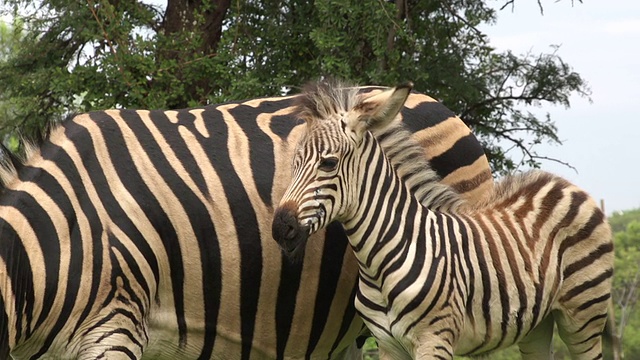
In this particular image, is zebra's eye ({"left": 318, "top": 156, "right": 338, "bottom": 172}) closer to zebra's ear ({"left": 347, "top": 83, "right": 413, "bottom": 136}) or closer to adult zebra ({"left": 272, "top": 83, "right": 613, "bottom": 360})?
adult zebra ({"left": 272, "top": 83, "right": 613, "bottom": 360})

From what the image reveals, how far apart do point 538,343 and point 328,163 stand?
1992 millimetres

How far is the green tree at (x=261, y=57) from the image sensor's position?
11172 mm

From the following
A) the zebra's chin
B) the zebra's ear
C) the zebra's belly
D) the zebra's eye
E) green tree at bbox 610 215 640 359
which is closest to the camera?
the zebra's chin

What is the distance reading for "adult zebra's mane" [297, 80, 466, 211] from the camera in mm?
5293

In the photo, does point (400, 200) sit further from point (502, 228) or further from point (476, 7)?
point (476, 7)

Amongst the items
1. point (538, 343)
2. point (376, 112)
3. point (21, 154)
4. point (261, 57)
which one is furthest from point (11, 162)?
point (261, 57)

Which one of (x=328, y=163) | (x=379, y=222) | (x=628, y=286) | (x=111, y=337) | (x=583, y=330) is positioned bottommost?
(x=628, y=286)

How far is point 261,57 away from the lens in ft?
39.9

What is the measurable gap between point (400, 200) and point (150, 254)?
1315 mm

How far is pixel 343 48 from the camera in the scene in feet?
37.3

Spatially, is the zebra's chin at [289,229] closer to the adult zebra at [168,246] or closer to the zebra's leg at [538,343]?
the adult zebra at [168,246]

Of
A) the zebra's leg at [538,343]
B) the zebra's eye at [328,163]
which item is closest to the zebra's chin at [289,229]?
A: the zebra's eye at [328,163]

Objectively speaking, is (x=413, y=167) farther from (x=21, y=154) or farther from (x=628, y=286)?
(x=628, y=286)

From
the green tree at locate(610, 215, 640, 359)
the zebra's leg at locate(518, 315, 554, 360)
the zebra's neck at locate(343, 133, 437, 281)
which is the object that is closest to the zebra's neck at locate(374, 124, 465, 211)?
the zebra's neck at locate(343, 133, 437, 281)
